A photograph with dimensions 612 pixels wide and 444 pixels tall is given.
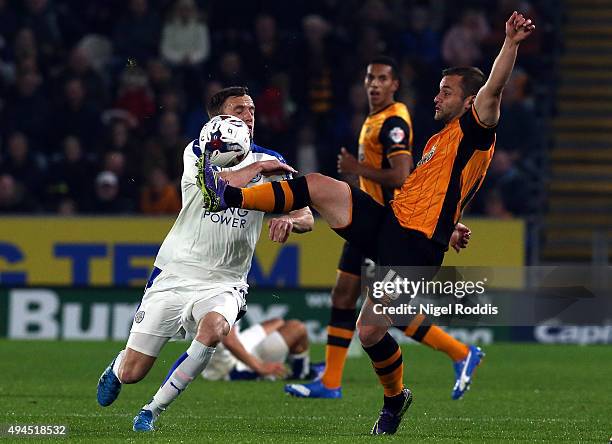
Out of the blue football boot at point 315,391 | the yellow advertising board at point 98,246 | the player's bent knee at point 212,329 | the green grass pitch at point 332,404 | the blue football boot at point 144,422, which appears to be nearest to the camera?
the player's bent knee at point 212,329

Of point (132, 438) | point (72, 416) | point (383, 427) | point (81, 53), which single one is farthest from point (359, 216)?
point (81, 53)

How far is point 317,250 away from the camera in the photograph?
16.2m

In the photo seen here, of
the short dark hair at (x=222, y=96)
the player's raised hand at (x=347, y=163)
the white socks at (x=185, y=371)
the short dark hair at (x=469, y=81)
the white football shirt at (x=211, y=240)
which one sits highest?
the short dark hair at (x=469, y=81)

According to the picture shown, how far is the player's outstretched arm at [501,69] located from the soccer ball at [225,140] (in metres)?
1.24

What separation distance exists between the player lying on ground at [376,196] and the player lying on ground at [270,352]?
127 centimetres

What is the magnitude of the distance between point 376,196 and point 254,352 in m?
1.98

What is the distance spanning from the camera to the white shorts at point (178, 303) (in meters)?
8.01

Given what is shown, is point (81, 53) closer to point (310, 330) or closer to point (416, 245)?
point (310, 330)

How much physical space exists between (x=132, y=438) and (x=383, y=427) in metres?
1.44

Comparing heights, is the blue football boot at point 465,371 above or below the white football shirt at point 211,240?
below

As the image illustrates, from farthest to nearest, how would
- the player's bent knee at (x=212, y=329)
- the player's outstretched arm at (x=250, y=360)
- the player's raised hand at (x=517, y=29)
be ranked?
the player's outstretched arm at (x=250, y=360) < the player's bent knee at (x=212, y=329) < the player's raised hand at (x=517, y=29)

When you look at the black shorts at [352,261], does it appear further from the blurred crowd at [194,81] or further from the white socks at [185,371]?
the blurred crowd at [194,81]

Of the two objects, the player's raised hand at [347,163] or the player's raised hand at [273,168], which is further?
the player's raised hand at [347,163]

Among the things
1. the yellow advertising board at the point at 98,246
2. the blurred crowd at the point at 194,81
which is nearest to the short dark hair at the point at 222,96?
the yellow advertising board at the point at 98,246
